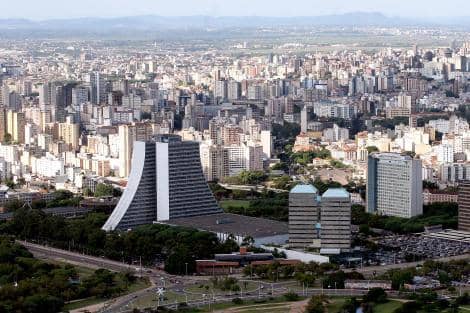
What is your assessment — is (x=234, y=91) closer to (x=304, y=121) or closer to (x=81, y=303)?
(x=304, y=121)

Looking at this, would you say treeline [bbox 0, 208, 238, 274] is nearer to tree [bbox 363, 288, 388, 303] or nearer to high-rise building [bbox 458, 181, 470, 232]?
tree [bbox 363, 288, 388, 303]

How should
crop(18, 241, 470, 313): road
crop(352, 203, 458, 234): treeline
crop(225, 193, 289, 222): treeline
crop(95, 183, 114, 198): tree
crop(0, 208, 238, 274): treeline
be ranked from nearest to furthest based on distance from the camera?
crop(18, 241, 470, 313): road, crop(0, 208, 238, 274): treeline, crop(352, 203, 458, 234): treeline, crop(225, 193, 289, 222): treeline, crop(95, 183, 114, 198): tree

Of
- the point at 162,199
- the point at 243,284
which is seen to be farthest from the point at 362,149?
the point at 243,284

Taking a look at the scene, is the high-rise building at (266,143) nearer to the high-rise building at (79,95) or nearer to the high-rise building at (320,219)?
the high-rise building at (79,95)

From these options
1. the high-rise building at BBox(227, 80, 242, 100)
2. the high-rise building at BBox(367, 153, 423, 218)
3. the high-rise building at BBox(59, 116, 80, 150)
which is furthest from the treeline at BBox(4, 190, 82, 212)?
the high-rise building at BBox(227, 80, 242, 100)

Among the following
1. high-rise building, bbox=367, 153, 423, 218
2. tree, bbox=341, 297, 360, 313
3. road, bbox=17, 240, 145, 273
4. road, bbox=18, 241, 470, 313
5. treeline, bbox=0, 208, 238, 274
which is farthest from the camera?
high-rise building, bbox=367, 153, 423, 218

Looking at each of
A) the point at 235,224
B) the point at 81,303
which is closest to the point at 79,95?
the point at 235,224

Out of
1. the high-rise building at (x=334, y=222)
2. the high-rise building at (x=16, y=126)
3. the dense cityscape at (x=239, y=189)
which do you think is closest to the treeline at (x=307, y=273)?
the dense cityscape at (x=239, y=189)
